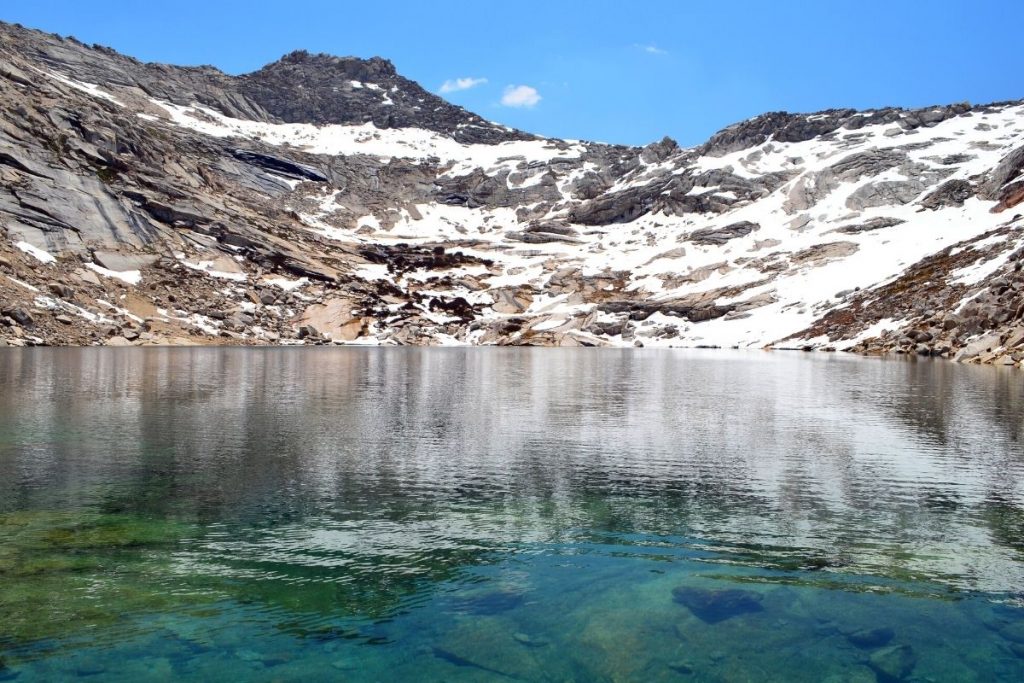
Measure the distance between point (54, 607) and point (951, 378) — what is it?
5813cm

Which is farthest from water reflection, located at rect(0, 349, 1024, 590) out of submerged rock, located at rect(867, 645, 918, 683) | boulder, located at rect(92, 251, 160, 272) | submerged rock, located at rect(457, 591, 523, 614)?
boulder, located at rect(92, 251, 160, 272)

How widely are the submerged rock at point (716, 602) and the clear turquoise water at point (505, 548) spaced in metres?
0.05

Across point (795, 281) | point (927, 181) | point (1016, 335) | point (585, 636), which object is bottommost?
point (585, 636)

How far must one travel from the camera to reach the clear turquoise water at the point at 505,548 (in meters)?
9.88

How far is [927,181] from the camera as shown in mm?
184000

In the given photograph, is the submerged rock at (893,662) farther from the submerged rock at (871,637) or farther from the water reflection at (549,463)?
the water reflection at (549,463)

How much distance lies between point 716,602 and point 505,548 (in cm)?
434

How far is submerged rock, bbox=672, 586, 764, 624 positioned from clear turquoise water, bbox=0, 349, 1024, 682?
54 millimetres

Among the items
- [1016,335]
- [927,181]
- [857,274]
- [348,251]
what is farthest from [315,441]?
[927,181]

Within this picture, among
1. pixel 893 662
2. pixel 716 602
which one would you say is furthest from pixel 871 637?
pixel 716 602

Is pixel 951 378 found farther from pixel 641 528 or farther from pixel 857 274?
pixel 857 274

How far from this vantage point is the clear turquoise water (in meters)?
9.88

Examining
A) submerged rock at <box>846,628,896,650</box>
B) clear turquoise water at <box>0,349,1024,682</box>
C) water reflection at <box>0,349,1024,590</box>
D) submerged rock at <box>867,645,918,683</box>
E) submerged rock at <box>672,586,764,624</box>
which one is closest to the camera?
submerged rock at <box>867,645,918,683</box>

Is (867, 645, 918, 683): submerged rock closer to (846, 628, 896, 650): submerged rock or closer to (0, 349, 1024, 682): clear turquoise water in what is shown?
(0, 349, 1024, 682): clear turquoise water
